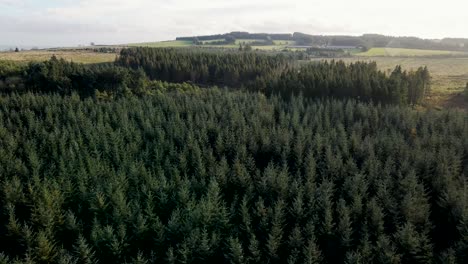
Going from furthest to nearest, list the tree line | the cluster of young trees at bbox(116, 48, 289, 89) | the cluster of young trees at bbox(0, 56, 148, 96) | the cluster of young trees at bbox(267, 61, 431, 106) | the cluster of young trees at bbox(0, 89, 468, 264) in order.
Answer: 1. the cluster of young trees at bbox(116, 48, 289, 89)
2. the cluster of young trees at bbox(0, 56, 148, 96)
3. the tree line
4. the cluster of young trees at bbox(267, 61, 431, 106)
5. the cluster of young trees at bbox(0, 89, 468, 264)

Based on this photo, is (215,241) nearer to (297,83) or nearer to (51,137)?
(51,137)

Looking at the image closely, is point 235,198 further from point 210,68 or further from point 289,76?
point 210,68

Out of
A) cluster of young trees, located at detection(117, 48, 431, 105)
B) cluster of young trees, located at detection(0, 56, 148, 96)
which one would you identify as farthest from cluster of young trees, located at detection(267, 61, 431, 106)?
cluster of young trees, located at detection(0, 56, 148, 96)

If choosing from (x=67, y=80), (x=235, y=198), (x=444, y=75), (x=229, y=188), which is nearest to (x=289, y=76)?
(x=67, y=80)

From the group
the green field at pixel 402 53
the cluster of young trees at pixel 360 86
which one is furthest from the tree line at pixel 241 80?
the green field at pixel 402 53

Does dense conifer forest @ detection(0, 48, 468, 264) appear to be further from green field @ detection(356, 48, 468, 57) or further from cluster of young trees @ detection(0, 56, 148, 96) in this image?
green field @ detection(356, 48, 468, 57)
